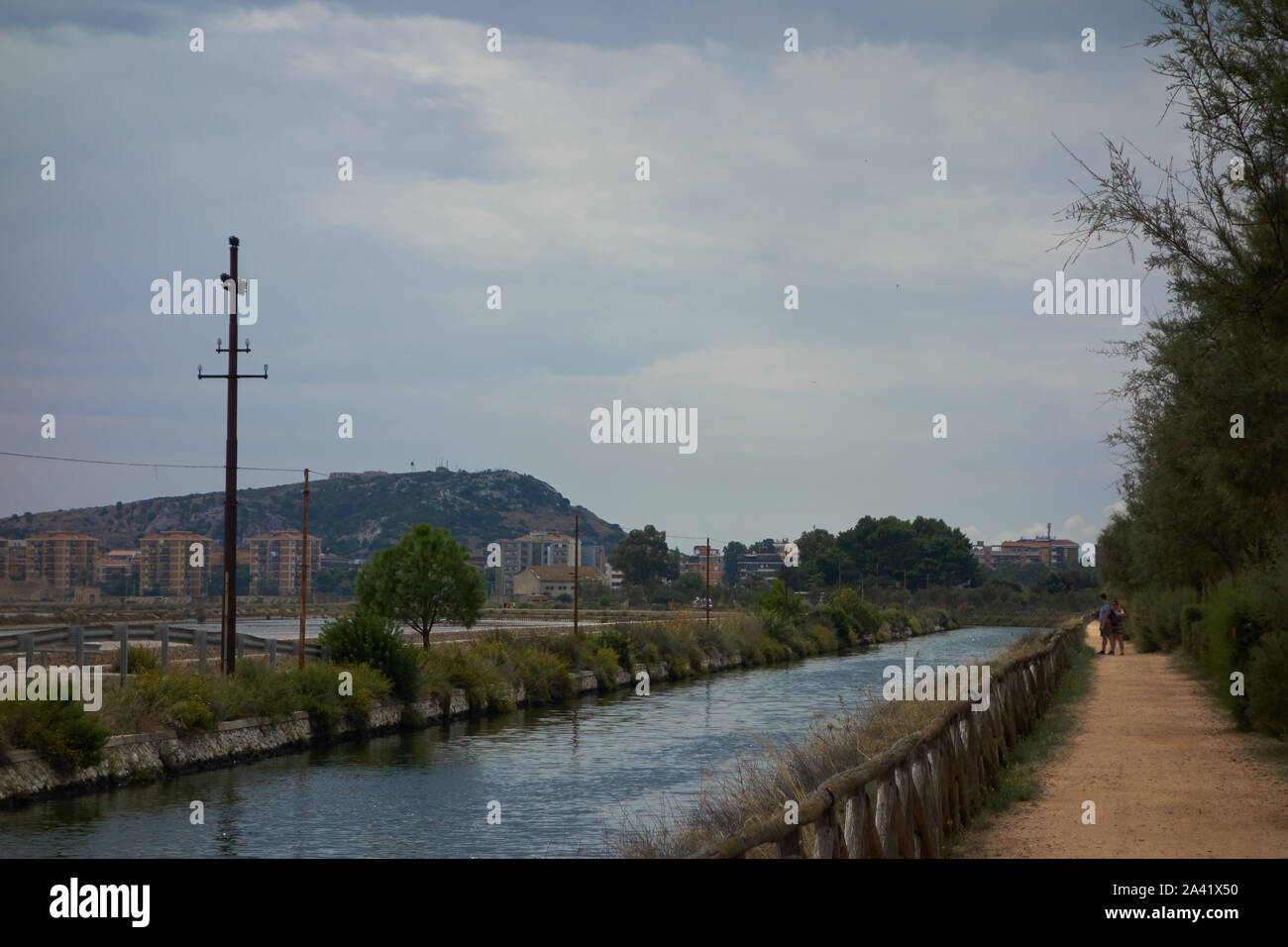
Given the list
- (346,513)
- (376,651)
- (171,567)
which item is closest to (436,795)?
(376,651)

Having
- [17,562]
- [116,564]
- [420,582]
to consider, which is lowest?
[116,564]

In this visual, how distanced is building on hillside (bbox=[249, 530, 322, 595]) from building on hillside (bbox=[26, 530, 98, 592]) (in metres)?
27.9

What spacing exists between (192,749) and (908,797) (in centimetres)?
1610

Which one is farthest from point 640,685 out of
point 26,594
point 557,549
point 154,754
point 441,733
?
point 557,549

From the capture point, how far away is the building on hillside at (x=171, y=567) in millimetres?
129375

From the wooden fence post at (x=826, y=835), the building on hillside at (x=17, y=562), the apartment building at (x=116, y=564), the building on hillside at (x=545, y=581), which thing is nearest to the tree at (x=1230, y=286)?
the wooden fence post at (x=826, y=835)

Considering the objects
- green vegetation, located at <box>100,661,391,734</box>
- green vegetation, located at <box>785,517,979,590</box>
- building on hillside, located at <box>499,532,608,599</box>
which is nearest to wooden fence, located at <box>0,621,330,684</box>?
green vegetation, located at <box>100,661,391,734</box>

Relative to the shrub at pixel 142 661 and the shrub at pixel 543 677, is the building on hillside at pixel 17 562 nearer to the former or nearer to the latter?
the shrub at pixel 543 677

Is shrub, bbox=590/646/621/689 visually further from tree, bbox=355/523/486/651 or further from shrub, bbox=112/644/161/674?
shrub, bbox=112/644/161/674

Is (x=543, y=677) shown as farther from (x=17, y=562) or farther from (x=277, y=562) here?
(x=277, y=562)

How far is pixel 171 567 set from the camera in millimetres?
135500
